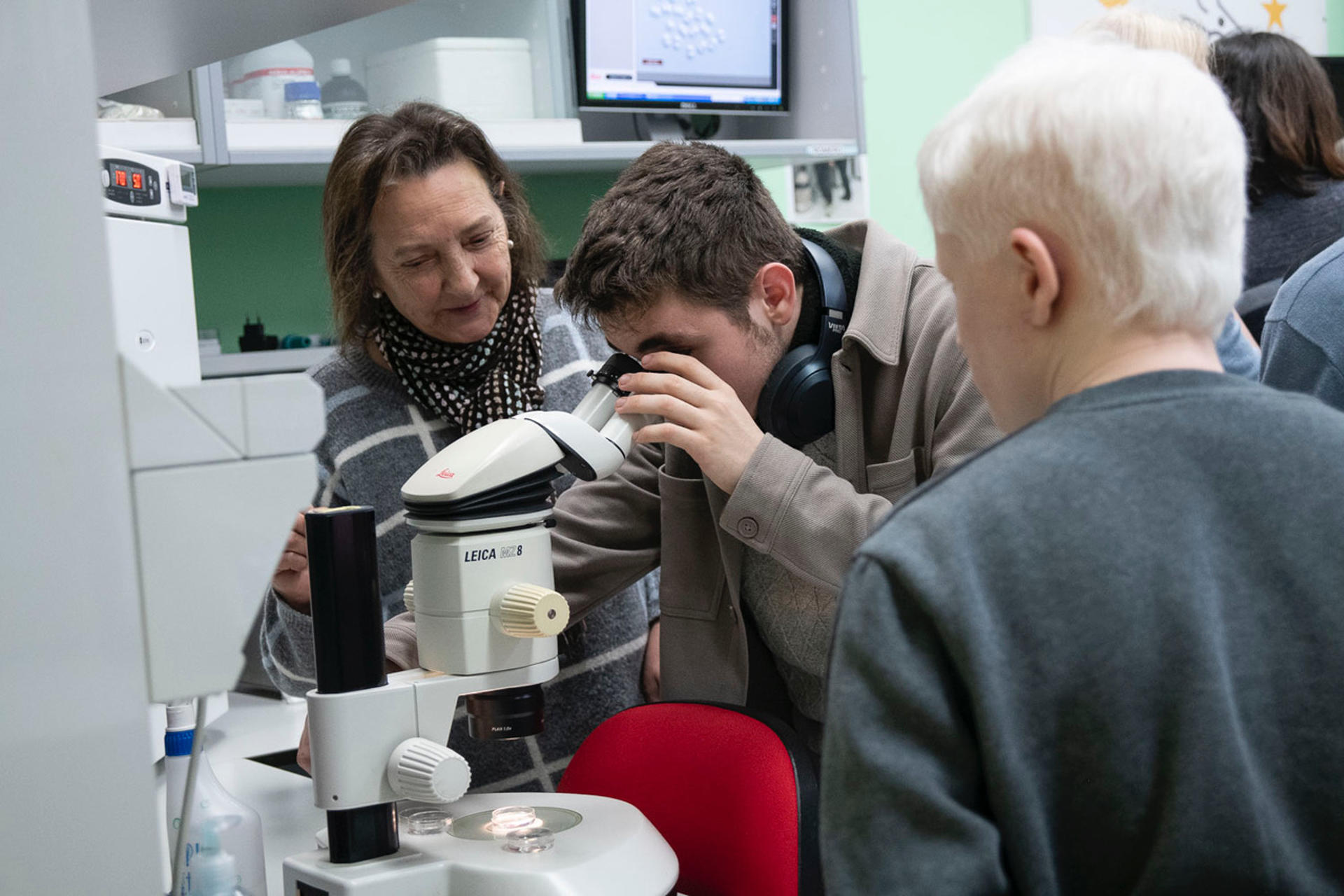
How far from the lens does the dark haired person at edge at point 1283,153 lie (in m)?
2.01

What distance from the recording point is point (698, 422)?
3.75 feet

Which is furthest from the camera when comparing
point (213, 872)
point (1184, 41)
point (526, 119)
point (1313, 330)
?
point (526, 119)

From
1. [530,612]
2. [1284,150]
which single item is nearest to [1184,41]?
[1284,150]

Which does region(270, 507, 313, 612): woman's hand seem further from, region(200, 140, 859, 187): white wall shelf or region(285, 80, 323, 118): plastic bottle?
region(285, 80, 323, 118): plastic bottle

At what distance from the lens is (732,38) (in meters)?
2.63

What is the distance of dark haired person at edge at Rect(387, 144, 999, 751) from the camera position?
1.14m

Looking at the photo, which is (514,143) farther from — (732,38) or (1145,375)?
(1145,375)

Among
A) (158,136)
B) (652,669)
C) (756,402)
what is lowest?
(652,669)

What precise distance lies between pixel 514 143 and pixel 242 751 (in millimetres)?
1163

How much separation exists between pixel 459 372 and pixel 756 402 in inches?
17.1

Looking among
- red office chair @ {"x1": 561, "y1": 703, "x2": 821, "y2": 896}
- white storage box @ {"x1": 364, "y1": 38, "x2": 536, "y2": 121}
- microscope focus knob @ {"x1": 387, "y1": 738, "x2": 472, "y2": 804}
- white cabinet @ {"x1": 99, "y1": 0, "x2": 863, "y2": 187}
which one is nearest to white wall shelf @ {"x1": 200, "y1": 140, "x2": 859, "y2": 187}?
white cabinet @ {"x1": 99, "y1": 0, "x2": 863, "y2": 187}

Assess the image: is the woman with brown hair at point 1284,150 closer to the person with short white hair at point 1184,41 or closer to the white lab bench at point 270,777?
the person with short white hair at point 1184,41

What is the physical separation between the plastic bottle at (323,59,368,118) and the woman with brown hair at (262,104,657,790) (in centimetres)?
67

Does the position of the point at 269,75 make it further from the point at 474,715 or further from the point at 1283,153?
the point at 1283,153
